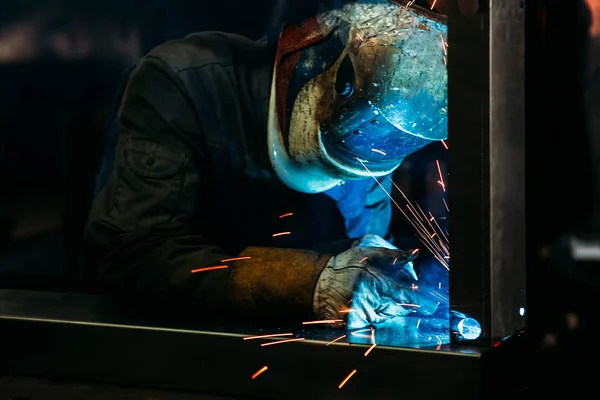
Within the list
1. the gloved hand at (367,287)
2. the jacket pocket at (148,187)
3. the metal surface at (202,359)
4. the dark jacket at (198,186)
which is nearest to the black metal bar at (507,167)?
the metal surface at (202,359)

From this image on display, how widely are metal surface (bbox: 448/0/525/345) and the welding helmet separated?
0.62ft

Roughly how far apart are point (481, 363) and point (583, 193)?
1.54 ft

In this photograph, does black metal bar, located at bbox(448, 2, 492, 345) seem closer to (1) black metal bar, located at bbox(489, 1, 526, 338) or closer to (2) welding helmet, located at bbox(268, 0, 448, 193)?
(1) black metal bar, located at bbox(489, 1, 526, 338)

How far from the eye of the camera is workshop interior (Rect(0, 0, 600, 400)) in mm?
1635

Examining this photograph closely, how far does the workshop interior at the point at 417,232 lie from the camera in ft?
5.36

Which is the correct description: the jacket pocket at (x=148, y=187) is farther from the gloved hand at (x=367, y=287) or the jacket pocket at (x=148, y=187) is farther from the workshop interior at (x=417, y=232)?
the gloved hand at (x=367, y=287)

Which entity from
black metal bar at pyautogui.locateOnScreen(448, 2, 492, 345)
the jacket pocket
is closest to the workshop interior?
black metal bar at pyautogui.locateOnScreen(448, 2, 492, 345)

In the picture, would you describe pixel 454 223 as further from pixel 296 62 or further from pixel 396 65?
pixel 296 62

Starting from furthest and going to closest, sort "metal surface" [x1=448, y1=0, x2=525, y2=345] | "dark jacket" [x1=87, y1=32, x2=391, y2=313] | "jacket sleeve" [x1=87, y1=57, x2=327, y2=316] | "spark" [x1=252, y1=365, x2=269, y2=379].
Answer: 1. "dark jacket" [x1=87, y1=32, x2=391, y2=313]
2. "jacket sleeve" [x1=87, y1=57, x2=327, y2=316]
3. "spark" [x1=252, y1=365, x2=269, y2=379]
4. "metal surface" [x1=448, y1=0, x2=525, y2=345]

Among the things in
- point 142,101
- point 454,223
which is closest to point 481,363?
point 454,223

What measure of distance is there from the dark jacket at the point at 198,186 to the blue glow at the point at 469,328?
0.45m

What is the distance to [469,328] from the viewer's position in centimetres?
165

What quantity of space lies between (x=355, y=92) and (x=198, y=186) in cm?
45

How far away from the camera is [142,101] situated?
2.16 m
